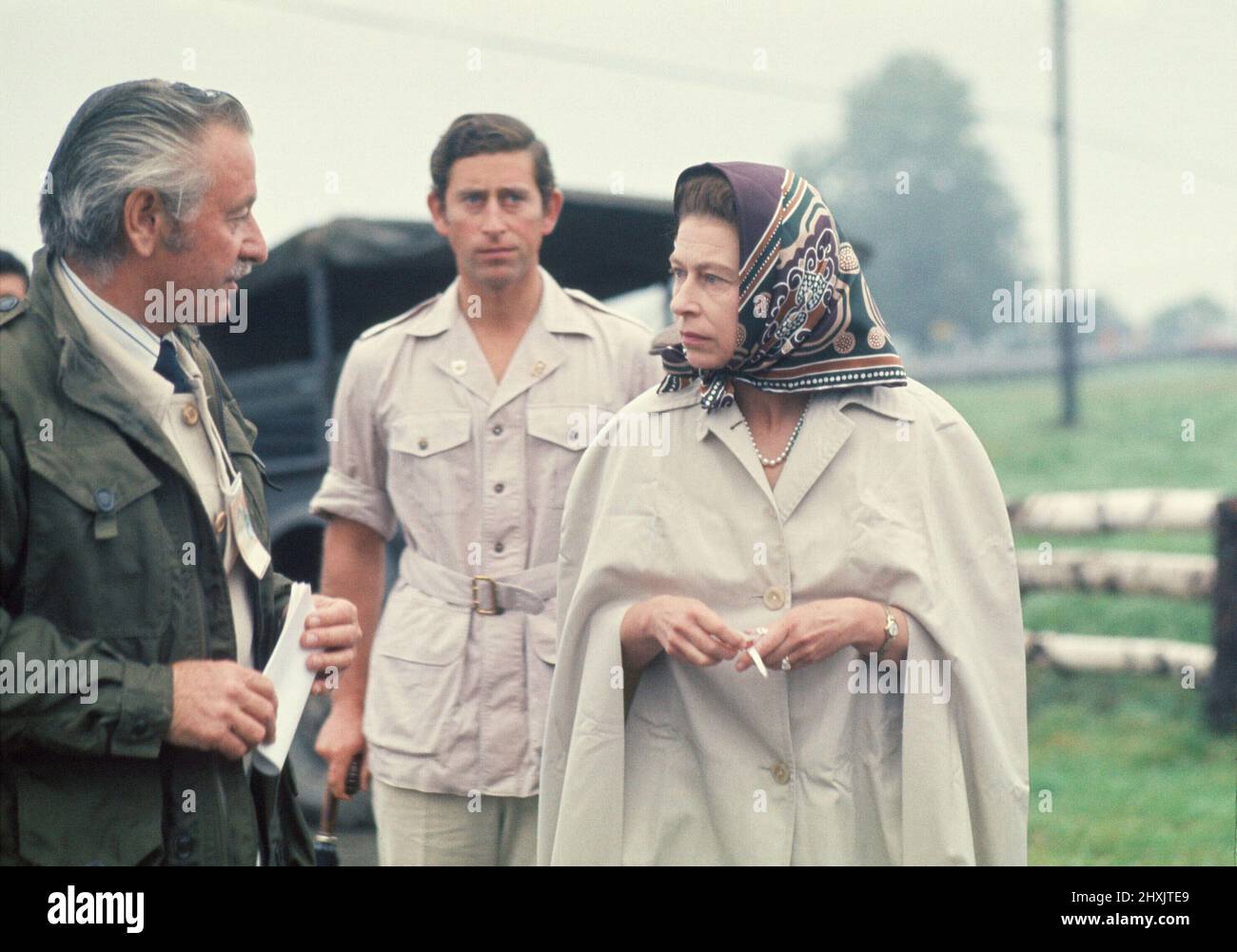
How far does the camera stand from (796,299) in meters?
2.91

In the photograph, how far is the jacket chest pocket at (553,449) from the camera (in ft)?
12.3

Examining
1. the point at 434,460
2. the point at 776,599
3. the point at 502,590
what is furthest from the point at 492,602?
the point at 776,599

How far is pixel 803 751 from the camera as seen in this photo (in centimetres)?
298

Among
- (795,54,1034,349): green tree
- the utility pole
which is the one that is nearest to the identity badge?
the utility pole

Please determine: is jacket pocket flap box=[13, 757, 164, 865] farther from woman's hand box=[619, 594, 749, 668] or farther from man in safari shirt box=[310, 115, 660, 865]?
man in safari shirt box=[310, 115, 660, 865]

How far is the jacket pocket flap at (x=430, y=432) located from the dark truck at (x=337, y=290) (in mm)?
2338

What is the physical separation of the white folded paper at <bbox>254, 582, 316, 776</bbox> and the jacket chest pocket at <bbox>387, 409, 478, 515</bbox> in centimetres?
99

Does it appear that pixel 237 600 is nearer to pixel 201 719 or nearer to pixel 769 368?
pixel 201 719

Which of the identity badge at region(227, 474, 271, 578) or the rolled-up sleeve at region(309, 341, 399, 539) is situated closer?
the identity badge at region(227, 474, 271, 578)

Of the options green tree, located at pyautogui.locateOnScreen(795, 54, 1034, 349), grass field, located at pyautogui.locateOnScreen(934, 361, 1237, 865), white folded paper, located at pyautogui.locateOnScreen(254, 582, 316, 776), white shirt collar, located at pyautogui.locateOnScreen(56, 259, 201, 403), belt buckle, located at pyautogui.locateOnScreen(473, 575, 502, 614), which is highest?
green tree, located at pyautogui.locateOnScreen(795, 54, 1034, 349)

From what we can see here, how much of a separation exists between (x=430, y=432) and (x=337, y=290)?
4.00m

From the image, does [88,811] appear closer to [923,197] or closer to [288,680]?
[288,680]

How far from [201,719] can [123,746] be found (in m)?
0.12

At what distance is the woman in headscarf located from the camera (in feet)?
9.62
